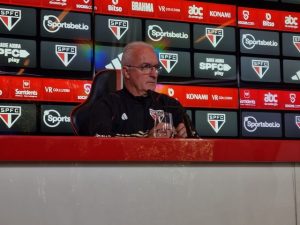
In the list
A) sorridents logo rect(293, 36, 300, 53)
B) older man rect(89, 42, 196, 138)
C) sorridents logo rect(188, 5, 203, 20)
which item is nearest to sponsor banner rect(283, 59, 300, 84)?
sorridents logo rect(293, 36, 300, 53)

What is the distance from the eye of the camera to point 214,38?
3275mm

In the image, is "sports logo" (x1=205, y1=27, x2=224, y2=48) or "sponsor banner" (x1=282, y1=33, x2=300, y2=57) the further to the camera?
"sponsor banner" (x1=282, y1=33, x2=300, y2=57)

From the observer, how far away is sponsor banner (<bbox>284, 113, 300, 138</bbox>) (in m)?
3.45

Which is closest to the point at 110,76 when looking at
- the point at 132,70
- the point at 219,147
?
the point at 132,70

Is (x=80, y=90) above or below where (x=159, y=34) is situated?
below

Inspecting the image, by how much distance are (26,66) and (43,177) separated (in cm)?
194

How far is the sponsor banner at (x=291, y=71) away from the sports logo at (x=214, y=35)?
0.56 metres

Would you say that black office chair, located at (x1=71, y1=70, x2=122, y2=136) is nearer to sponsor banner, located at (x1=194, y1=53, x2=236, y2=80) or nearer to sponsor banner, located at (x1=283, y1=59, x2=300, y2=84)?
sponsor banner, located at (x1=194, y1=53, x2=236, y2=80)

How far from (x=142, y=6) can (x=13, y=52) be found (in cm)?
84

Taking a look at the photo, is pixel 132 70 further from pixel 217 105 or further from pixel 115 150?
pixel 115 150

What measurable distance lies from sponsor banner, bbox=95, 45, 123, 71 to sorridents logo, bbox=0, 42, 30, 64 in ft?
1.32

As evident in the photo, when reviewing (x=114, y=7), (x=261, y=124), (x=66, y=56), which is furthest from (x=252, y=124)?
(x=66, y=56)

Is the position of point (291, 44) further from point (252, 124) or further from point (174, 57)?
point (174, 57)

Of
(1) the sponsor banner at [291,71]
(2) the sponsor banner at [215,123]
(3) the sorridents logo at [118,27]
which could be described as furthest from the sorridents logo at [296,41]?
(3) the sorridents logo at [118,27]
